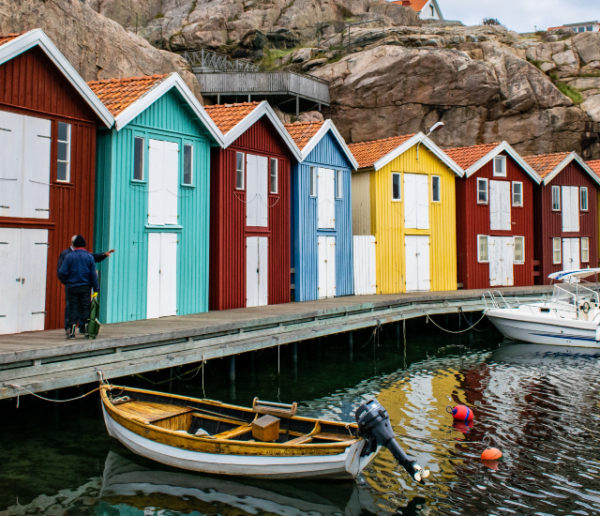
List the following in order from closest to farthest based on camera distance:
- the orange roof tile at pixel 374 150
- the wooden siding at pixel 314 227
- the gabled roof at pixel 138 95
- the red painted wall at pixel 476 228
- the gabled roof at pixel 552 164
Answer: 1. the gabled roof at pixel 138 95
2. the wooden siding at pixel 314 227
3. the orange roof tile at pixel 374 150
4. the red painted wall at pixel 476 228
5. the gabled roof at pixel 552 164

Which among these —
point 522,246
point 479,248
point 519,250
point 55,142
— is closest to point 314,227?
point 479,248

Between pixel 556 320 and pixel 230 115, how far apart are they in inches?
599

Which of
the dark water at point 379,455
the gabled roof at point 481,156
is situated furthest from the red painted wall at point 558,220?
the dark water at point 379,455

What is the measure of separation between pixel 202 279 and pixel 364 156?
41.2ft

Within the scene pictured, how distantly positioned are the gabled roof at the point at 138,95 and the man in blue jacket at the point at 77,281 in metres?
4.99

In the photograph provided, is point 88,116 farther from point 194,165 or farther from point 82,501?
point 82,501

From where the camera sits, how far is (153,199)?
743 inches

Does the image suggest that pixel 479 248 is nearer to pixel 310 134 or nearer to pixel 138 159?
pixel 310 134

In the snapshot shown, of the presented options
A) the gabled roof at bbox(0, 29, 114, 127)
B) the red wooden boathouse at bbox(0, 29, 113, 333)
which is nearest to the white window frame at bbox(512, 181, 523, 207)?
the gabled roof at bbox(0, 29, 114, 127)

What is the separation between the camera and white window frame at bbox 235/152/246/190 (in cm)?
2217

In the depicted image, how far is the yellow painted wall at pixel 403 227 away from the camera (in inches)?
1125

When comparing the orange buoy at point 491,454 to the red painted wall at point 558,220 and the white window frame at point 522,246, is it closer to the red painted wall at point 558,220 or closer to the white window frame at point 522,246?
the white window frame at point 522,246

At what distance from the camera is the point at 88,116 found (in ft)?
56.0

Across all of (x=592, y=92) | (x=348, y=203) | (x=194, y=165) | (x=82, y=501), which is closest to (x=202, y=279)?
(x=194, y=165)
